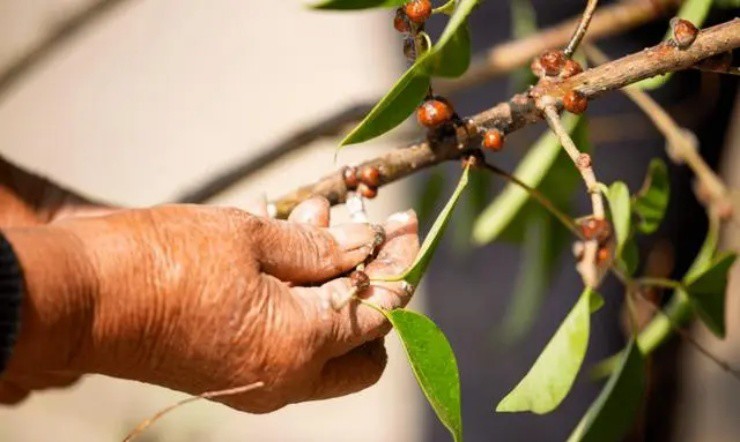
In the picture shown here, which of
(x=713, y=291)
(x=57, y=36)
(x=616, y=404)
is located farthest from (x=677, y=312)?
(x=57, y=36)

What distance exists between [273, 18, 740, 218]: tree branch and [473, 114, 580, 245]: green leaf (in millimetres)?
167

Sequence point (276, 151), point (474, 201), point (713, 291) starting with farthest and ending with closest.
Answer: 1. point (474, 201)
2. point (276, 151)
3. point (713, 291)

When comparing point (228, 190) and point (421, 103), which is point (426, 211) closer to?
point (228, 190)

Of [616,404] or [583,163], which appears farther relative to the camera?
[616,404]

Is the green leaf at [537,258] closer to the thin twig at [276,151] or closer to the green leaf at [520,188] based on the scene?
the green leaf at [520,188]

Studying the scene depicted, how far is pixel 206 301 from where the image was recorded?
0.66 metres

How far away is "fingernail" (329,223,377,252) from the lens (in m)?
0.74

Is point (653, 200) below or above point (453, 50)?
below

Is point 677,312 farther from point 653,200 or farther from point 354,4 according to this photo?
point 354,4

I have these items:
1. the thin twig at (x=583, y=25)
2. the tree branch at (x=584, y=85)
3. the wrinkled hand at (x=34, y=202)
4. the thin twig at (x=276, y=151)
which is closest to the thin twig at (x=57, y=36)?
the thin twig at (x=276, y=151)

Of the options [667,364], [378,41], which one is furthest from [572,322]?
[378,41]

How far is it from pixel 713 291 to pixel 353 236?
33 centimetres

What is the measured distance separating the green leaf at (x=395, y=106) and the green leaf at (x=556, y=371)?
18 cm

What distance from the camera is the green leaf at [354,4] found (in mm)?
648
